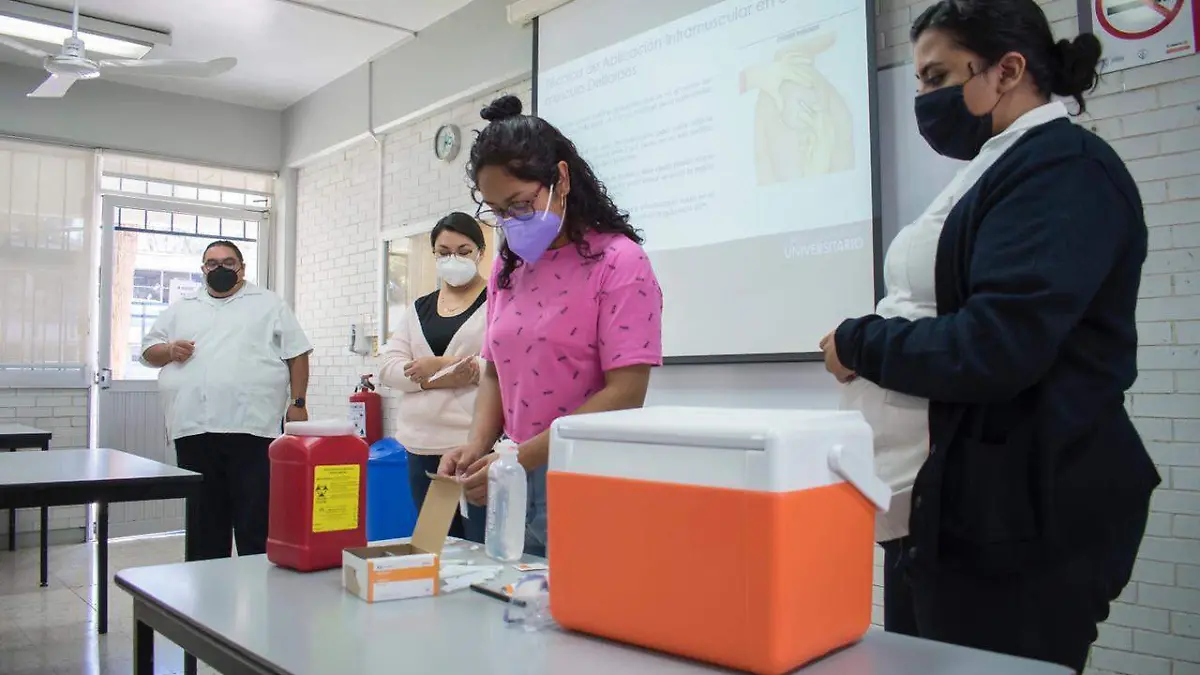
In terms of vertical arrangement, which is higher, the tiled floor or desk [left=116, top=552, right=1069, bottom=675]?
desk [left=116, top=552, right=1069, bottom=675]

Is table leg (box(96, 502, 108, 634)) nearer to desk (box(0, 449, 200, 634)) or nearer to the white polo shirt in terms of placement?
the white polo shirt

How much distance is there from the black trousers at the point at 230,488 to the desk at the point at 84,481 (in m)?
0.59

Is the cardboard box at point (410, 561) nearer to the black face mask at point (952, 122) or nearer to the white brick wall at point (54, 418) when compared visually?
the black face mask at point (952, 122)

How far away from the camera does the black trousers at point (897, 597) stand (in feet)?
3.74

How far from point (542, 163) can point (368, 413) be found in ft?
12.1

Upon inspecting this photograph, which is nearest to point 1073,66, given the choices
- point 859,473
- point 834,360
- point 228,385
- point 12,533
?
point 834,360

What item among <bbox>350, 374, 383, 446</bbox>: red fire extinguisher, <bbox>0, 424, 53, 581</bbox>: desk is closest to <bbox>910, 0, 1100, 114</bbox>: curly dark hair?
<bbox>0, 424, 53, 581</bbox>: desk

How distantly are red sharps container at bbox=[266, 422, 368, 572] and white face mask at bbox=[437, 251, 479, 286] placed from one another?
160 cm

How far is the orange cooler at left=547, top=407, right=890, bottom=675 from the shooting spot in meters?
0.80

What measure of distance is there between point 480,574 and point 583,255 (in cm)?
56

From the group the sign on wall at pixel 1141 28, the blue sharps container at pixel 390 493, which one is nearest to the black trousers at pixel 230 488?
the blue sharps container at pixel 390 493

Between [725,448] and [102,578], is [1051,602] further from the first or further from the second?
[102,578]

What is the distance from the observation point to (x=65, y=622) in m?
3.31

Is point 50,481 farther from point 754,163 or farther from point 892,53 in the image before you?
point 892,53
